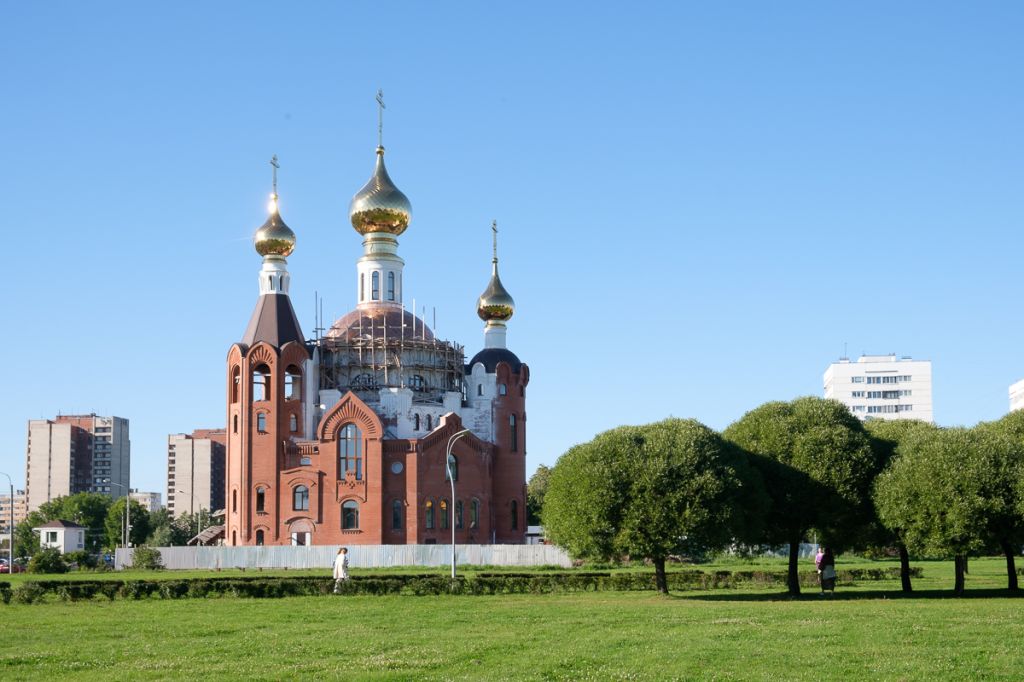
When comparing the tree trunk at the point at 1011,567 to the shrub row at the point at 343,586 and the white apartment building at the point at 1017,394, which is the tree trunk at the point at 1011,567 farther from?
the white apartment building at the point at 1017,394

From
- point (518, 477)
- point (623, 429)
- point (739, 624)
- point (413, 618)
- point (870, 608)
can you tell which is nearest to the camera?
point (739, 624)

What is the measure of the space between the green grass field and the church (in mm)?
38485

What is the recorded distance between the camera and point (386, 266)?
282 ft

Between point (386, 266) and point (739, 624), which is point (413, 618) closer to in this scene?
point (739, 624)

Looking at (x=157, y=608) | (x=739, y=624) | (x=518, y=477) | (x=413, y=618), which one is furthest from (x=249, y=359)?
(x=739, y=624)

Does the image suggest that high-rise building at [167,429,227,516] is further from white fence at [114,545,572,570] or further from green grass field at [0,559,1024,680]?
green grass field at [0,559,1024,680]

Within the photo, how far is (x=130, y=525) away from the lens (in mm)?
116562

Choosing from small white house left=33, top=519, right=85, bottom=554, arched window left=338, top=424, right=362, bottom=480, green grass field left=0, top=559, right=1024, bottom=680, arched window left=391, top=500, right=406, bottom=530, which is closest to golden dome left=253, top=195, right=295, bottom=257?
arched window left=338, top=424, right=362, bottom=480

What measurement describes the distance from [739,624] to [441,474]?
49.7 metres

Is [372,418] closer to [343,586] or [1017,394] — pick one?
[343,586]

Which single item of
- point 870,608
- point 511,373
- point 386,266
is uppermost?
point 386,266

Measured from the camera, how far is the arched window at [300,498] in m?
75.6

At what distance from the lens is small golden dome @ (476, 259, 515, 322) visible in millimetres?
86500

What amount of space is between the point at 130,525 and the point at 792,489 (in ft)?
291
